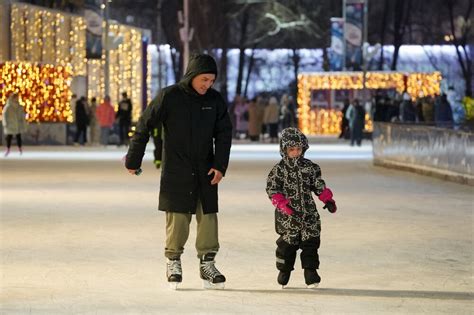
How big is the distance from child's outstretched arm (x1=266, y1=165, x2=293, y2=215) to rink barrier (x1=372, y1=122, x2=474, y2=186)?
13675 mm

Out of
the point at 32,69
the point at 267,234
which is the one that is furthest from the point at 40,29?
the point at 267,234

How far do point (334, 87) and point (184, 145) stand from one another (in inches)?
1971

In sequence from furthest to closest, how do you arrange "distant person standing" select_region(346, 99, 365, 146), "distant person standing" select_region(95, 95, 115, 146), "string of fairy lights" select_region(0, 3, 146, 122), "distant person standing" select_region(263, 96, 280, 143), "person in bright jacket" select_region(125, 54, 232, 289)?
"distant person standing" select_region(263, 96, 280, 143) → "distant person standing" select_region(346, 99, 365, 146) → "distant person standing" select_region(95, 95, 115, 146) → "string of fairy lights" select_region(0, 3, 146, 122) → "person in bright jacket" select_region(125, 54, 232, 289)

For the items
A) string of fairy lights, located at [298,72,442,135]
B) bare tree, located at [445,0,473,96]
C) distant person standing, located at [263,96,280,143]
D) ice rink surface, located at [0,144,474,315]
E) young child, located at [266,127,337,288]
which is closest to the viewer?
ice rink surface, located at [0,144,474,315]

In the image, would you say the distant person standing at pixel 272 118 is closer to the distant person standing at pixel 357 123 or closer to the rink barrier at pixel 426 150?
the distant person standing at pixel 357 123

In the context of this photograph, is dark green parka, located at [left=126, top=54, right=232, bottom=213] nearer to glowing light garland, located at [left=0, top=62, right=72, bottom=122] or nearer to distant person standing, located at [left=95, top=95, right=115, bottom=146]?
glowing light garland, located at [left=0, top=62, right=72, bottom=122]

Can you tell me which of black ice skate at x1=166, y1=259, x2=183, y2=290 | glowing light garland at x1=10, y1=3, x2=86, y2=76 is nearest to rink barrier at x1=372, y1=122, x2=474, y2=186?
black ice skate at x1=166, y1=259, x2=183, y2=290

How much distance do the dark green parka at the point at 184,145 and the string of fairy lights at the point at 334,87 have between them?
49.5m

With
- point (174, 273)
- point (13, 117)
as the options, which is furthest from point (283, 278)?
point (13, 117)

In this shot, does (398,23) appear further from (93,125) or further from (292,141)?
(292,141)

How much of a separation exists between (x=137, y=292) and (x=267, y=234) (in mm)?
4858

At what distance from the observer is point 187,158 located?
11.1 meters

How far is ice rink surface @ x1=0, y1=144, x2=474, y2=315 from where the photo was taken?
33.2 ft

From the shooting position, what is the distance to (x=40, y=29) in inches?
A: 1905
